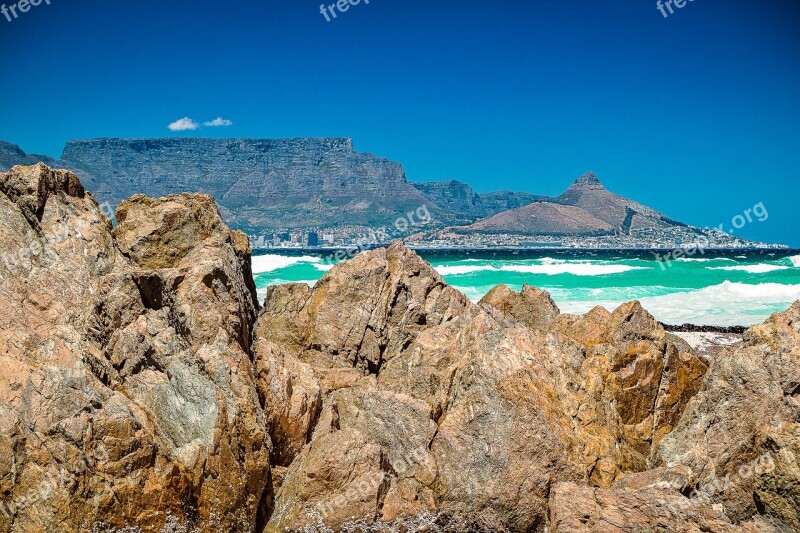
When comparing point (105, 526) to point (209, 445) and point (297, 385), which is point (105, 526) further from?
point (297, 385)

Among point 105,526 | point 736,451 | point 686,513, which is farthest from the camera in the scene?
point 736,451

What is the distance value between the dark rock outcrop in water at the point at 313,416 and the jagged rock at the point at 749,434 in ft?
0.06

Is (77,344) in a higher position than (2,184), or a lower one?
lower

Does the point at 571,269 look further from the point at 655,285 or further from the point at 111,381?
the point at 111,381

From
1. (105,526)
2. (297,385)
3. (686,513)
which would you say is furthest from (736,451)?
(105,526)

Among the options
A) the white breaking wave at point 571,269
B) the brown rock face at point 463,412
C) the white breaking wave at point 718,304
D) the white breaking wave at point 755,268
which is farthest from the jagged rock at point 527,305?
the white breaking wave at point 755,268

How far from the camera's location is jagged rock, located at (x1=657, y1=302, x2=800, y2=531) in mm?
5973

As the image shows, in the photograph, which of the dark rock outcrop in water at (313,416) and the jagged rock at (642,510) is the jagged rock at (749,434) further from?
the jagged rock at (642,510)

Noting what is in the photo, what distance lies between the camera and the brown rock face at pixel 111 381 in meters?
5.26

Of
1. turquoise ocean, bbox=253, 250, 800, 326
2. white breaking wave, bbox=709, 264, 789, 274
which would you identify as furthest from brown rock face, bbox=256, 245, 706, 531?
white breaking wave, bbox=709, 264, 789, 274

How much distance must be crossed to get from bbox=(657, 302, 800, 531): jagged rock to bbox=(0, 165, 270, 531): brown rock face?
185 inches

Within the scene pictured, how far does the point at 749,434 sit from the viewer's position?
6781 millimetres

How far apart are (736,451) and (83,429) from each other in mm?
6501

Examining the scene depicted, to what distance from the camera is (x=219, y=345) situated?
22.4 feet
